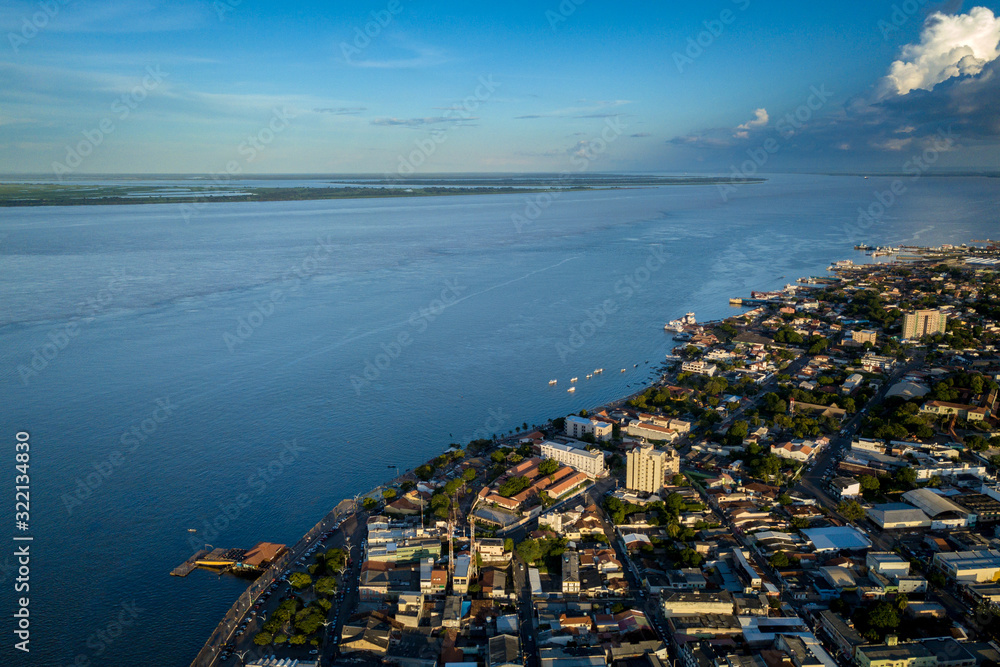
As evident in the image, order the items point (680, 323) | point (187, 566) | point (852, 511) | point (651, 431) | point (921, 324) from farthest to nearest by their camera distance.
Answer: point (680, 323) → point (921, 324) → point (651, 431) → point (852, 511) → point (187, 566)

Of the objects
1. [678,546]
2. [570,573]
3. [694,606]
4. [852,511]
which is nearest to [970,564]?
[852,511]

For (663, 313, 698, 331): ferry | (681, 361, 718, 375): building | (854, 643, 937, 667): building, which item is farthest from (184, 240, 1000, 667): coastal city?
(663, 313, 698, 331): ferry

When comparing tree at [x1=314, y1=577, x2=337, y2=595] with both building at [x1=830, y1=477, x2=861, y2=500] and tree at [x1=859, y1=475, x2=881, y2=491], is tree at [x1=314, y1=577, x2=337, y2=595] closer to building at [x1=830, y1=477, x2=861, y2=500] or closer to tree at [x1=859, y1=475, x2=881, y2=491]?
building at [x1=830, y1=477, x2=861, y2=500]

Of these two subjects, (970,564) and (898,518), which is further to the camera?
(898,518)

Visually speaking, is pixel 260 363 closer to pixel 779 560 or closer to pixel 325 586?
pixel 325 586

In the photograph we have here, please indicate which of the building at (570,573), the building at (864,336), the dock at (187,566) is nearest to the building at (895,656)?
the building at (570,573)

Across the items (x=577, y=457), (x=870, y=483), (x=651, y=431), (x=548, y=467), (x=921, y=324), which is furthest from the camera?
(x=921, y=324)
